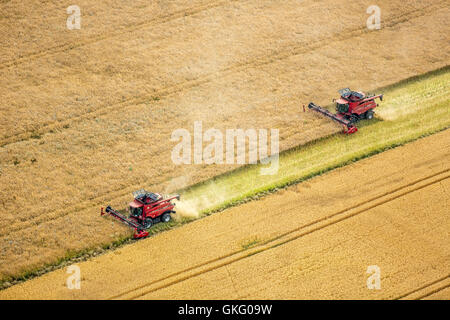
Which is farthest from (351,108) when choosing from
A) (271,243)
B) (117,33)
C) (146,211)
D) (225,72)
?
(117,33)

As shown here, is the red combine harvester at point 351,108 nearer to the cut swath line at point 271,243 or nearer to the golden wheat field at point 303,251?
the golden wheat field at point 303,251

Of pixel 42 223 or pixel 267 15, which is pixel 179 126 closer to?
pixel 42 223

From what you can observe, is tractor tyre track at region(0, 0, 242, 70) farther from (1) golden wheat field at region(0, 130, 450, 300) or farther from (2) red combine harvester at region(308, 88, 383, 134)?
(1) golden wheat field at region(0, 130, 450, 300)

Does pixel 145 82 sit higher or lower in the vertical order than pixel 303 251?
higher

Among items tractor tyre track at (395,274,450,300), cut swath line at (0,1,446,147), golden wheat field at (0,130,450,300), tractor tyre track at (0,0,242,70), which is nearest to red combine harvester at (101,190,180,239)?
golden wheat field at (0,130,450,300)

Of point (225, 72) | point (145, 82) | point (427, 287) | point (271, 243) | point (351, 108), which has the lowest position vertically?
point (427, 287)

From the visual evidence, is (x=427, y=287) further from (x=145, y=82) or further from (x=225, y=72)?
(x=145, y=82)
